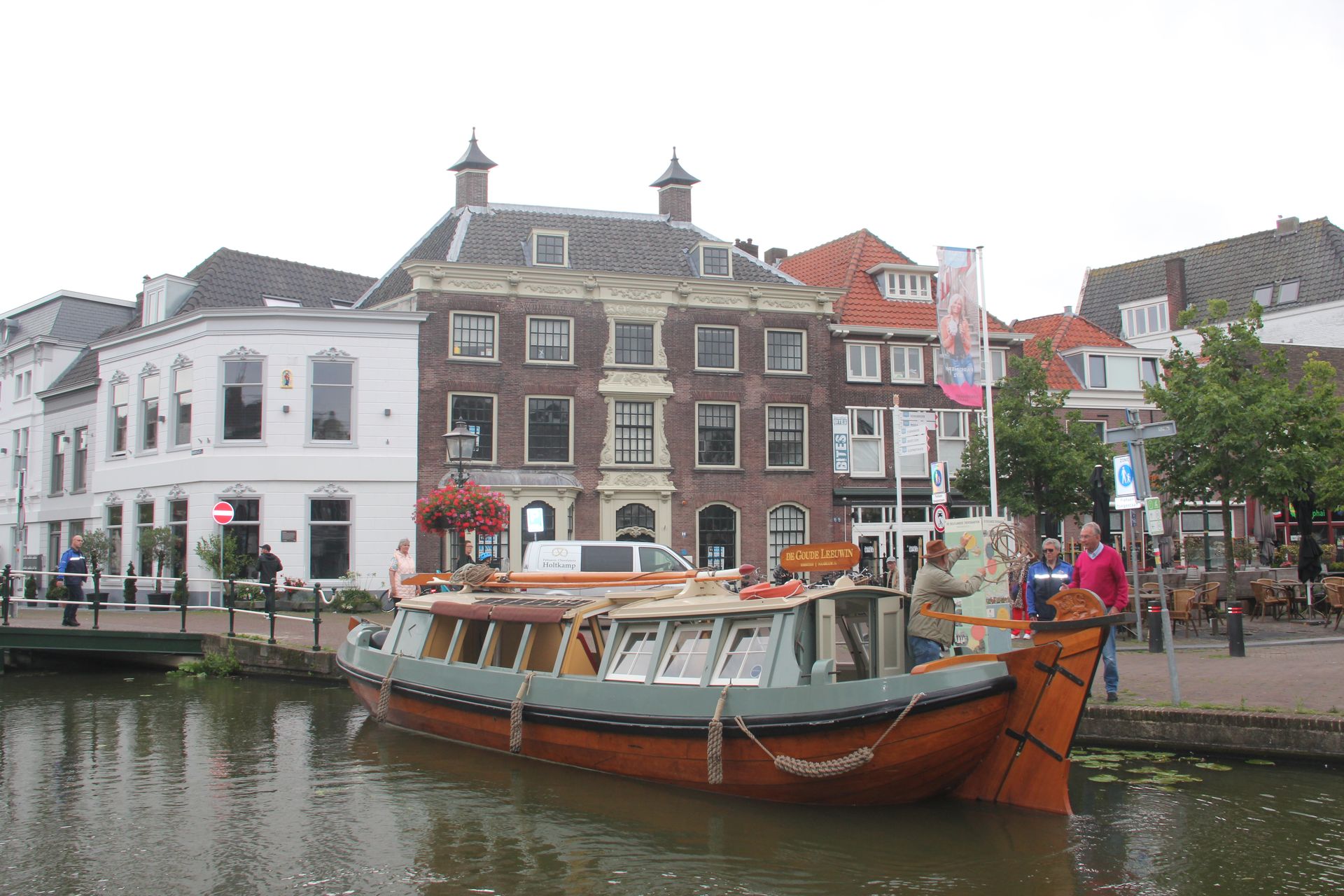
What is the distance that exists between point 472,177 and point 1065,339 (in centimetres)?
2124

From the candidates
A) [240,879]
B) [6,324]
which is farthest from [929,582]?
[6,324]

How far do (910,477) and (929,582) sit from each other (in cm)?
2476

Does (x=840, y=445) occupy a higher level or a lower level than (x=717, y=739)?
higher

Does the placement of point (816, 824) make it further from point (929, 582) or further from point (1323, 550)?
point (1323, 550)

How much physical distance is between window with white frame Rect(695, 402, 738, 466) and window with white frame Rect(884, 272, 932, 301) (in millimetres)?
7464

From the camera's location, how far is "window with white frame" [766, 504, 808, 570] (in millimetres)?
33781

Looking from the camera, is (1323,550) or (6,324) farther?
(6,324)

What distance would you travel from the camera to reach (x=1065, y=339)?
39.8 meters

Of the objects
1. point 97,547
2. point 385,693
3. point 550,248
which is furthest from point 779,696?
point 97,547

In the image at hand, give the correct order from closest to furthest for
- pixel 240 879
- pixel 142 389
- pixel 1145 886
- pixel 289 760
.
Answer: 1. pixel 1145 886
2. pixel 240 879
3. pixel 289 760
4. pixel 142 389

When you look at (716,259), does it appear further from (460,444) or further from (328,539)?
(460,444)

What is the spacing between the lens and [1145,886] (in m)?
8.05

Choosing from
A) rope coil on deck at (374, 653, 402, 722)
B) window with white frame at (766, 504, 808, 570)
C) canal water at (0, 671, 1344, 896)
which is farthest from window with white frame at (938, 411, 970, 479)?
canal water at (0, 671, 1344, 896)

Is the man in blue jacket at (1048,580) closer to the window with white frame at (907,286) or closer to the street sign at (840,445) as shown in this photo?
the street sign at (840,445)
